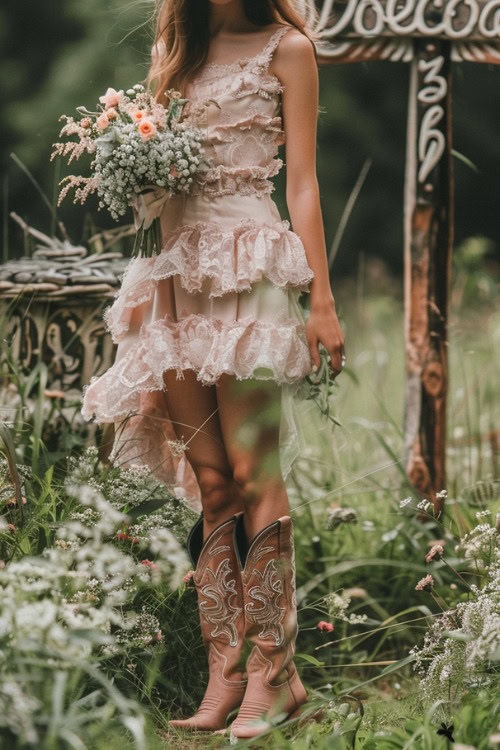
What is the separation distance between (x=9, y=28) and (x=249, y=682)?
5.87 metres

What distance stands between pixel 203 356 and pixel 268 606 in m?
0.63

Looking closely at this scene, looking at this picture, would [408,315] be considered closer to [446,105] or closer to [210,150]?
[446,105]

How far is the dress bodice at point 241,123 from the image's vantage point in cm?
239

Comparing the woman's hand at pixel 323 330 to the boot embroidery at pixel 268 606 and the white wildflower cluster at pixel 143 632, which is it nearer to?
the boot embroidery at pixel 268 606

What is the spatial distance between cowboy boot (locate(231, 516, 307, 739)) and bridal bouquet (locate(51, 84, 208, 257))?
78 centimetres

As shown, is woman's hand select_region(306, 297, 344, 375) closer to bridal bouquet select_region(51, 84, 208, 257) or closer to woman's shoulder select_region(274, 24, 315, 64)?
bridal bouquet select_region(51, 84, 208, 257)

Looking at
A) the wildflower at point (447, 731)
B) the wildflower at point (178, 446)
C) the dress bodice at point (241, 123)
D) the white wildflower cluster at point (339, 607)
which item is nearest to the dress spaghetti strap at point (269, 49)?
the dress bodice at point (241, 123)

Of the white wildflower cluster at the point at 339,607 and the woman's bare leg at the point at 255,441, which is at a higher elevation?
the woman's bare leg at the point at 255,441

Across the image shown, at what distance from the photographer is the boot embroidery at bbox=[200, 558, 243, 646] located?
2.46 metres

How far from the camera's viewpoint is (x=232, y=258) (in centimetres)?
234

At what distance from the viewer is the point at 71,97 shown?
5.75 m

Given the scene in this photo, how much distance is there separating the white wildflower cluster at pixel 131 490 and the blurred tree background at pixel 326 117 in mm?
2073

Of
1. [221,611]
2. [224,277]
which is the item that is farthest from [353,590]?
[224,277]

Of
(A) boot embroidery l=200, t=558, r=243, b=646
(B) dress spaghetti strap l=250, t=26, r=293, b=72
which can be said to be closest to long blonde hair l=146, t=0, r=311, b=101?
(B) dress spaghetti strap l=250, t=26, r=293, b=72
